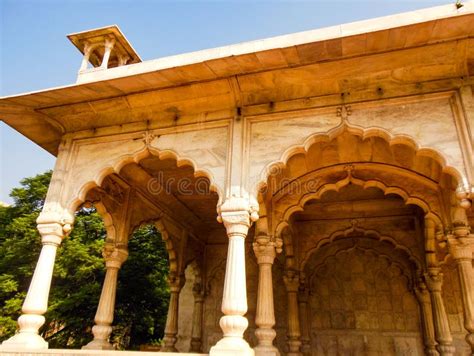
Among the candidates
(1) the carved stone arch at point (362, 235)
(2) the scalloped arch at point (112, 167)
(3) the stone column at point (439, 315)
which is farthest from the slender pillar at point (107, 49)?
(3) the stone column at point (439, 315)

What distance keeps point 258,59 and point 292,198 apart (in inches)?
159

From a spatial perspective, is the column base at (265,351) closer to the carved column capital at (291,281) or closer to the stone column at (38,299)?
the stone column at (38,299)

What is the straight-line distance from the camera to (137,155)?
7504 millimetres

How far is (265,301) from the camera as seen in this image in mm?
7801

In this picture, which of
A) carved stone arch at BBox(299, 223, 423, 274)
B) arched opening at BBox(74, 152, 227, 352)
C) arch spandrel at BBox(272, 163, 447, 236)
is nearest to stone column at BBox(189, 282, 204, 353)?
arched opening at BBox(74, 152, 227, 352)

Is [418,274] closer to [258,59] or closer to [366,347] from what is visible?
[366,347]

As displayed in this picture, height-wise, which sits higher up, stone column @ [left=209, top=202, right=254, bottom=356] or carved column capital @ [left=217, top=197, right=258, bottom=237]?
carved column capital @ [left=217, top=197, right=258, bottom=237]

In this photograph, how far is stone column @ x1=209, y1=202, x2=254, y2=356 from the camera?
5379mm

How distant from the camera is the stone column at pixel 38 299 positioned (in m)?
6.15

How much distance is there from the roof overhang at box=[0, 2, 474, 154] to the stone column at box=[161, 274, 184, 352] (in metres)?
5.94

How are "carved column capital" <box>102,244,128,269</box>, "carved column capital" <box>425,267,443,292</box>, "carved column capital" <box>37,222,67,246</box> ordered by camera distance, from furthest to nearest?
"carved column capital" <box>425,267,443,292</box> < "carved column capital" <box>102,244,128,269</box> < "carved column capital" <box>37,222,67,246</box>

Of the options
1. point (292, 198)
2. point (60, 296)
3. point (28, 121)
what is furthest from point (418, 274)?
point (60, 296)

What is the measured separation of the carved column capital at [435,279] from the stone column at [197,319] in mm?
6772

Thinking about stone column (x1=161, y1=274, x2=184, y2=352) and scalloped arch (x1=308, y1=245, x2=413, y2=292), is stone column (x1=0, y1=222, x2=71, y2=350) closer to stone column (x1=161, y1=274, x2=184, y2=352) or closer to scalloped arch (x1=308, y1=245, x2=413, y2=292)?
stone column (x1=161, y1=274, x2=184, y2=352)
